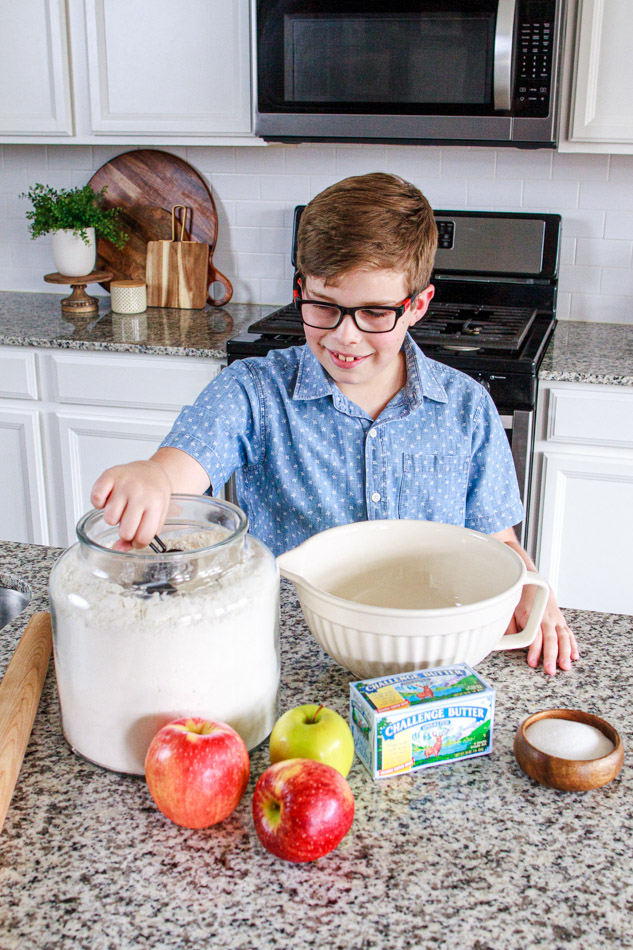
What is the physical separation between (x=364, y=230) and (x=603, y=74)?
→ 1.49m

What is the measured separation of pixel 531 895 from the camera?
633 millimetres

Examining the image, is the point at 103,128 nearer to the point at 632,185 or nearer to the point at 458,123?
the point at 458,123

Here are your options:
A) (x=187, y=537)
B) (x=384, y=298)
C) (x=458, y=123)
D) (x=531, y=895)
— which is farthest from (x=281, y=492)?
(x=458, y=123)

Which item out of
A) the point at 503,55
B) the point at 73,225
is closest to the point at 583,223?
the point at 503,55

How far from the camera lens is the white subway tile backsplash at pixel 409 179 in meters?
2.68

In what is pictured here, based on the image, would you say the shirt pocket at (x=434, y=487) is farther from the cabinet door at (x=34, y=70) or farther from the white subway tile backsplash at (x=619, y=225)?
the cabinet door at (x=34, y=70)

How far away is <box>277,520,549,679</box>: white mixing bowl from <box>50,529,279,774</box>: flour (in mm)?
82

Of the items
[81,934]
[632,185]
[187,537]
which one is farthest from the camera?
[632,185]

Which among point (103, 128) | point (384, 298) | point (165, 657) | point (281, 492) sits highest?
point (103, 128)

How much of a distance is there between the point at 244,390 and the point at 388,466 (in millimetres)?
256

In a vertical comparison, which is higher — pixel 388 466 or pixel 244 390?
pixel 244 390

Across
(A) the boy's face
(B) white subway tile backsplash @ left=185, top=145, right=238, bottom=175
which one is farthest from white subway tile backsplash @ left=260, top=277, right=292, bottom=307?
(A) the boy's face

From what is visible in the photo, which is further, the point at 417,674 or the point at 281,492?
the point at 281,492

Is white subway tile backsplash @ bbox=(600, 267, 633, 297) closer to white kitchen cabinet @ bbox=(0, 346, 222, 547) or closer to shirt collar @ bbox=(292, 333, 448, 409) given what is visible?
white kitchen cabinet @ bbox=(0, 346, 222, 547)
